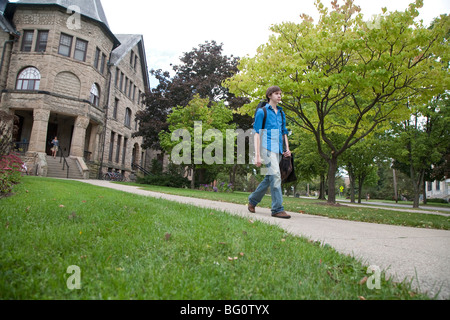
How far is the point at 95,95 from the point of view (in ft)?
76.8

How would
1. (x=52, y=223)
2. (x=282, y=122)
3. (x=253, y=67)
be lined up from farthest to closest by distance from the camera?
(x=253, y=67), (x=282, y=122), (x=52, y=223)

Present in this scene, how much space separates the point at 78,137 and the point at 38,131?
2.58 metres

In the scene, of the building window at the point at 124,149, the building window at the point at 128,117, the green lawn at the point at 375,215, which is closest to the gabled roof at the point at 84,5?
the building window at the point at 128,117

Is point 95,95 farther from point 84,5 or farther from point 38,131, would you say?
point 84,5

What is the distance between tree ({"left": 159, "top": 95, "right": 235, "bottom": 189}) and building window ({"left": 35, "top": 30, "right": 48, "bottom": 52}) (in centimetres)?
1155

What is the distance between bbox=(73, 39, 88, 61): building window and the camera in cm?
2202

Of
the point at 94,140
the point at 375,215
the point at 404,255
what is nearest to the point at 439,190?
the point at 375,215

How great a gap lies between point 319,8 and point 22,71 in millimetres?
21996

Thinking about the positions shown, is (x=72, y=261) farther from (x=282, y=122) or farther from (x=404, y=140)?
(x=404, y=140)

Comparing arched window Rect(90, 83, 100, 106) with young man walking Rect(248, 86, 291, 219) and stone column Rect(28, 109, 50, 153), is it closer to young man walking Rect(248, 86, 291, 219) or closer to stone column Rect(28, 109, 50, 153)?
stone column Rect(28, 109, 50, 153)

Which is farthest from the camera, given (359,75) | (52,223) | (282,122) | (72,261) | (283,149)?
(359,75)

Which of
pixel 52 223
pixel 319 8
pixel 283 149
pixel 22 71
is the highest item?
pixel 22 71

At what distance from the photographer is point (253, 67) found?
11.6 m
